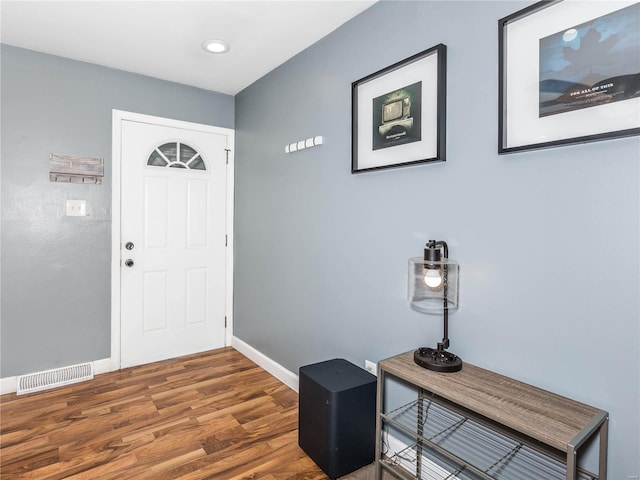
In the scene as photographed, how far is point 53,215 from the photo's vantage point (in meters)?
2.77

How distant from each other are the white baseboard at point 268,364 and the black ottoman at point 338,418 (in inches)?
25.2

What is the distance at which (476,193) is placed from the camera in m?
1.58

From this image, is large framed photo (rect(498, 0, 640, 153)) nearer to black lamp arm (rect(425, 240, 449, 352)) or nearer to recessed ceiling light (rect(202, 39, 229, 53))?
black lamp arm (rect(425, 240, 449, 352))

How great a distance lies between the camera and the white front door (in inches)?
122

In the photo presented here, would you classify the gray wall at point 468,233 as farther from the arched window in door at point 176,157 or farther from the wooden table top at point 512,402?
the arched window in door at point 176,157

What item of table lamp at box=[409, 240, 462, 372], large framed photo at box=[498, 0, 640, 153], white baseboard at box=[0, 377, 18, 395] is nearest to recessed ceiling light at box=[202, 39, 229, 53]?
large framed photo at box=[498, 0, 640, 153]

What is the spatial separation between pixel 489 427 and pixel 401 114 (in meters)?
1.50

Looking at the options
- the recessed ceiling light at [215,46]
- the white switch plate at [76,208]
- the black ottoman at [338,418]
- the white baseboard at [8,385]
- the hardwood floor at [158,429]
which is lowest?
the hardwood floor at [158,429]

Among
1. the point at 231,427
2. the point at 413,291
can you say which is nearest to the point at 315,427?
the point at 231,427

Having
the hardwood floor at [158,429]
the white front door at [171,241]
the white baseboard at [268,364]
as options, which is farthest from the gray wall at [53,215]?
the white baseboard at [268,364]

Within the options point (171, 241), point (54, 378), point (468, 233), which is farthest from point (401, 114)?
point (54, 378)

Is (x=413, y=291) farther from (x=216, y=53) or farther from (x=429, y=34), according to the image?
(x=216, y=53)

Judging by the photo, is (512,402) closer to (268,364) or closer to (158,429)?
(158,429)

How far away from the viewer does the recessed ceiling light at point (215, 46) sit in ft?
8.22
